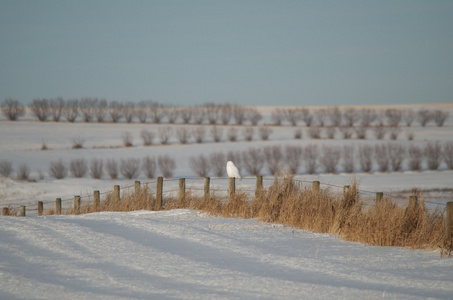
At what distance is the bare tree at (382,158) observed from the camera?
5262 centimetres

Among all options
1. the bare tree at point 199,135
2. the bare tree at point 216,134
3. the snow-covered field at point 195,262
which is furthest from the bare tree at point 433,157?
the snow-covered field at point 195,262

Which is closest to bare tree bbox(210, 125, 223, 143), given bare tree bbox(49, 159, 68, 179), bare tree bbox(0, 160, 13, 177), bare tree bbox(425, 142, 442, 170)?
bare tree bbox(49, 159, 68, 179)

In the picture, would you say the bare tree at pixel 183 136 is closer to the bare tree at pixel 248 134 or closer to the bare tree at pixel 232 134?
the bare tree at pixel 232 134

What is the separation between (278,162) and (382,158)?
1097 centimetres

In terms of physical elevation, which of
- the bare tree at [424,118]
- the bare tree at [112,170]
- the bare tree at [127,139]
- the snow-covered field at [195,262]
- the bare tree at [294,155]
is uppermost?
the bare tree at [424,118]

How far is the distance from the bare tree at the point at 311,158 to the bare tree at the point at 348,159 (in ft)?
9.32

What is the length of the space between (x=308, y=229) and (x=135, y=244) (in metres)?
3.93

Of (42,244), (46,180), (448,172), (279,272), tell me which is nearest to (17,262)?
(42,244)

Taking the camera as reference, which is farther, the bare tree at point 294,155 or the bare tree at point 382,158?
the bare tree at point 294,155

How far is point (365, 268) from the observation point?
7.91 m

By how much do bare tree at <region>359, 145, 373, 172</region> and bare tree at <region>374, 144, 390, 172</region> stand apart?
689 mm

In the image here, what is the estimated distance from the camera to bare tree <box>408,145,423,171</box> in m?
52.4

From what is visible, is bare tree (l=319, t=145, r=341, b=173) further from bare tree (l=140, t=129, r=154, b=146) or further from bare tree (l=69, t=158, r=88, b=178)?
bare tree (l=69, t=158, r=88, b=178)

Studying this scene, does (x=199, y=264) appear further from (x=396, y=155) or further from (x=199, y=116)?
(x=199, y=116)
